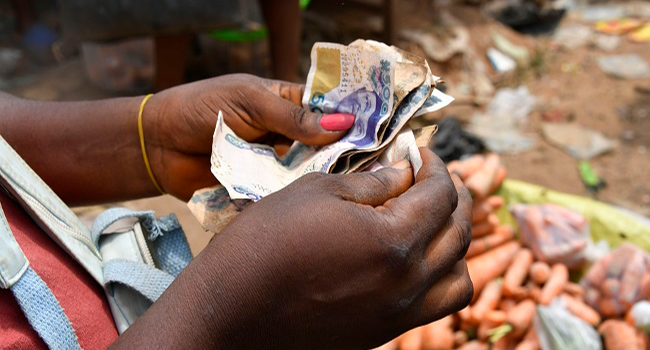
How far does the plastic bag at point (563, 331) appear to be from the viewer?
2.09m

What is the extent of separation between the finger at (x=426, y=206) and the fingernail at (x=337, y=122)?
0.32 meters

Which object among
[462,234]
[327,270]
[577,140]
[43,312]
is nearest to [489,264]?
[462,234]

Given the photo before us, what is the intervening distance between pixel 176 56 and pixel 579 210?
2.74m

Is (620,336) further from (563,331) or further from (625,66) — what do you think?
(625,66)

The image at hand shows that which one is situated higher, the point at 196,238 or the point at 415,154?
the point at 415,154

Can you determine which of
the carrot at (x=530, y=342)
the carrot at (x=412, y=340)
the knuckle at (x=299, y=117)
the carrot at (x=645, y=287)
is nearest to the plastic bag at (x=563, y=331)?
the carrot at (x=530, y=342)

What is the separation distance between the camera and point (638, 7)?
655cm

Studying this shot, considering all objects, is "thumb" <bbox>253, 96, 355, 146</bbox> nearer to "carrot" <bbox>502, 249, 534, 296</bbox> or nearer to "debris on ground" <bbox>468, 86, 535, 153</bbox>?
"carrot" <bbox>502, 249, 534, 296</bbox>

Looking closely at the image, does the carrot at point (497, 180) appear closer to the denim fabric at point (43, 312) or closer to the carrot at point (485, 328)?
the carrot at point (485, 328)

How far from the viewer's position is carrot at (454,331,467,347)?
2281mm

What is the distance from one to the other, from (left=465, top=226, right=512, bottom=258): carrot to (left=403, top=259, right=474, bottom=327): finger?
60.0 inches

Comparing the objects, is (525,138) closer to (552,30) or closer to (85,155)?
(552,30)

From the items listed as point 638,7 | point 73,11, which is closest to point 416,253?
point 73,11

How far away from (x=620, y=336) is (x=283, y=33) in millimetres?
2522
